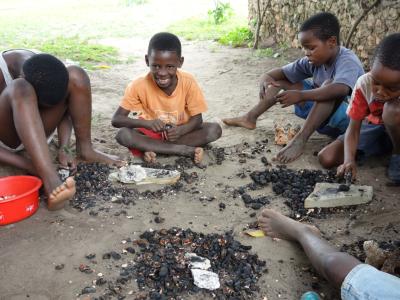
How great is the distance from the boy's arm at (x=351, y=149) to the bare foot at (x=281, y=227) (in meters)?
0.76

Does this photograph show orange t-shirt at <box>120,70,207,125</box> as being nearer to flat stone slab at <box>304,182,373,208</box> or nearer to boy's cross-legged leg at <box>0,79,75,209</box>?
boy's cross-legged leg at <box>0,79,75,209</box>

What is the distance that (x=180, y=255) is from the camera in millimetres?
2375

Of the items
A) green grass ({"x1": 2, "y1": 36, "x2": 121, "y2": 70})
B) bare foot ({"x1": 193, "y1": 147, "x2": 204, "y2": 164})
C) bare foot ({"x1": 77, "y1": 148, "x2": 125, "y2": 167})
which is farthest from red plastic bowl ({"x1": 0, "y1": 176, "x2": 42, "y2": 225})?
green grass ({"x1": 2, "y1": 36, "x2": 121, "y2": 70})

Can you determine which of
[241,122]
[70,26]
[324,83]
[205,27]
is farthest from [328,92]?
[70,26]

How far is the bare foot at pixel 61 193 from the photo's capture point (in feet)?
8.93

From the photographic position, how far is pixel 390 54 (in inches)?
106

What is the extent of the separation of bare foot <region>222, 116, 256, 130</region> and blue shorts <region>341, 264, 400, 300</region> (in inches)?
98.3

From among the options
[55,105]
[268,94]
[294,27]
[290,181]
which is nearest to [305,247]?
[290,181]

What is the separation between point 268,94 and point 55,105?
2023 mm

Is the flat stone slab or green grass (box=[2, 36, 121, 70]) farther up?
green grass (box=[2, 36, 121, 70])

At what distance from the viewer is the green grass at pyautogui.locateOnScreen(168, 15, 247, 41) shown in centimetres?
945

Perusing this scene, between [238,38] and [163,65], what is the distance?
17.9 ft

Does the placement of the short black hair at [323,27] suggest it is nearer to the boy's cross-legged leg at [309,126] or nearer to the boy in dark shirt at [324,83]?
the boy in dark shirt at [324,83]

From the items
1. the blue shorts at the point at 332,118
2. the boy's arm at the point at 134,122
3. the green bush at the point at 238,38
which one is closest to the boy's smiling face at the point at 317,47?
the blue shorts at the point at 332,118
